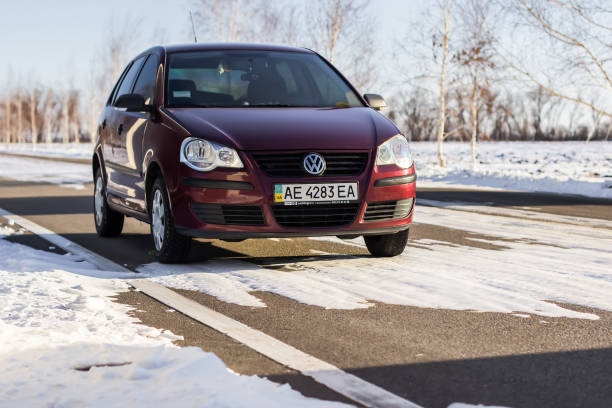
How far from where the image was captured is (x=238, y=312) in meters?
4.43

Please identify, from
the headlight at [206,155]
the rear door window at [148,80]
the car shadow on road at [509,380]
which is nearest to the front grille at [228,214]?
the headlight at [206,155]

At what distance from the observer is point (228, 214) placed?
564 centimetres

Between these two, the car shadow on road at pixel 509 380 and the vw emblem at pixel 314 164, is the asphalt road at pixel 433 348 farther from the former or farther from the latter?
the vw emblem at pixel 314 164

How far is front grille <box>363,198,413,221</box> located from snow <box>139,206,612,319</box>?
0.37 metres

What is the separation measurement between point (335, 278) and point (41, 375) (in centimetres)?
265

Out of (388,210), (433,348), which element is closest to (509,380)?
(433,348)

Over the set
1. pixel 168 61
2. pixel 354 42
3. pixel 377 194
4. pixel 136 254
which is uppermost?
pixel 354 42

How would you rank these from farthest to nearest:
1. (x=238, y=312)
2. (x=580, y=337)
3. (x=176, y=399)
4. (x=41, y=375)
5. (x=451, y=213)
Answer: (x=451, y=213) → (x=238, y=312) → (x=580, y=337) → (x=41, y=375) → (x=176, y=399)

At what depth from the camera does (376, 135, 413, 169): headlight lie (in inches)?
230

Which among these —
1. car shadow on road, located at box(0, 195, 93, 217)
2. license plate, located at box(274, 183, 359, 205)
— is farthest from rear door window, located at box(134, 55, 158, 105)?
car shadow on road, located at box(0, 195, 93, 217)

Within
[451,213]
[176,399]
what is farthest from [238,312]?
[451,213]

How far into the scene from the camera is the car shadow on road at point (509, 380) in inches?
113

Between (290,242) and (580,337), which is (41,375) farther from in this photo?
(290,242)

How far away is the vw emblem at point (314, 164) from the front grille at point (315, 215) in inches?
9.8
